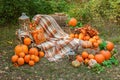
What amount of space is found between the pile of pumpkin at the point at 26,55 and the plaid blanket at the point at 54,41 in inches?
10.3

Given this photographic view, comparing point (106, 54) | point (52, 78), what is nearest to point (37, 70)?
point (52, 78)

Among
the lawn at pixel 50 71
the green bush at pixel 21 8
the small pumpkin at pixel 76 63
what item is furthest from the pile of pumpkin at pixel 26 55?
the green bush at pixel 21 8

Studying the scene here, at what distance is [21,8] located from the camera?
995 cm

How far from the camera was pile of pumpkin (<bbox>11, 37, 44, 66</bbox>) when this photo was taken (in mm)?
7420

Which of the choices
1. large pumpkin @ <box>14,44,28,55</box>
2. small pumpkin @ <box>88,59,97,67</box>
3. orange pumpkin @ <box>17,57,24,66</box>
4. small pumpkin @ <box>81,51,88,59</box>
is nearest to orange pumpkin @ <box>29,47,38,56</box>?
large pumpkin @ <box>14,44,28,55</box>

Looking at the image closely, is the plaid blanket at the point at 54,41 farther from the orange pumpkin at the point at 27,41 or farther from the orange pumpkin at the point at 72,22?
the orange pumpkin at the point at 72,22

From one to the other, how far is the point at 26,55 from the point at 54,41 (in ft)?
3.42

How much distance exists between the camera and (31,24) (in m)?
8.59

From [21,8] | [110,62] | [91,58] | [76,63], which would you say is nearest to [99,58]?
[91,58]

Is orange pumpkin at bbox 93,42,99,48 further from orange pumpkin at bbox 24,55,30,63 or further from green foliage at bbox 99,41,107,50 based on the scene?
orange pumpkin at bbox 24,55,30,63

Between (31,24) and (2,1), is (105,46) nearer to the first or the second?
(31,24)

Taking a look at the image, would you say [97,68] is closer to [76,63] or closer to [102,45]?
[76,63]

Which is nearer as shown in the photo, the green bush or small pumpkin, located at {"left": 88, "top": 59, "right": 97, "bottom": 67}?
small pumpkin, located at {"left": 88, "top": 59, "right": 97, "bottom": 67}

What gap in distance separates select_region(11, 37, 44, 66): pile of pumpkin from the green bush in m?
2.32
